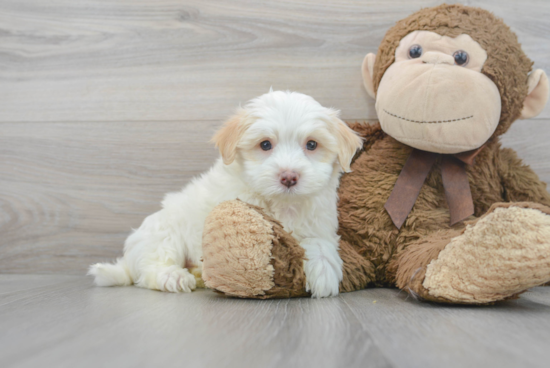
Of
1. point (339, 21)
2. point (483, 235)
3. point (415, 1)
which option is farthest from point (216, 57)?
point (483, 235)

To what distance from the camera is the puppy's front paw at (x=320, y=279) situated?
1021 millimetres

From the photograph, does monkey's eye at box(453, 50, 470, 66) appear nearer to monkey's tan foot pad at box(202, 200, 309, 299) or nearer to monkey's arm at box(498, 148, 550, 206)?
monkey's arm at box(498, 148, 550, 206)

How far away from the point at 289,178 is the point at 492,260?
47cm

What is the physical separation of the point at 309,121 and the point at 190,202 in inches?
16.8

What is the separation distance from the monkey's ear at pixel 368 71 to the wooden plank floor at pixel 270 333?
2.46 feet

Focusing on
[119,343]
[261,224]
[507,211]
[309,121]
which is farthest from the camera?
[309,121]

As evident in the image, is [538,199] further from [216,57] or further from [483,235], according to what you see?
[216,57]

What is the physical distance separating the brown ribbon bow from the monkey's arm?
0.15 meters

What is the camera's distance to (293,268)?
98 cm

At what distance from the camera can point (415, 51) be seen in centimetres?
122

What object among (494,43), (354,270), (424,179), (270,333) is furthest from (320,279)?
(494,43)

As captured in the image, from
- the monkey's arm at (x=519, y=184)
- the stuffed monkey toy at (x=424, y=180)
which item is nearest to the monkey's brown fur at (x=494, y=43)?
the stuffed monkey toy at (x=424, y=180)

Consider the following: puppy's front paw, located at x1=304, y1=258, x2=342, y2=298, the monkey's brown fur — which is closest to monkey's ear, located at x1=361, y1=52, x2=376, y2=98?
the monkey's brown fur

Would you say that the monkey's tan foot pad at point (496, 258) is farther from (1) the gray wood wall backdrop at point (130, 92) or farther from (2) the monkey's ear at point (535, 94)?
(1) the gray wood wall backdrop at point (130, 92)
